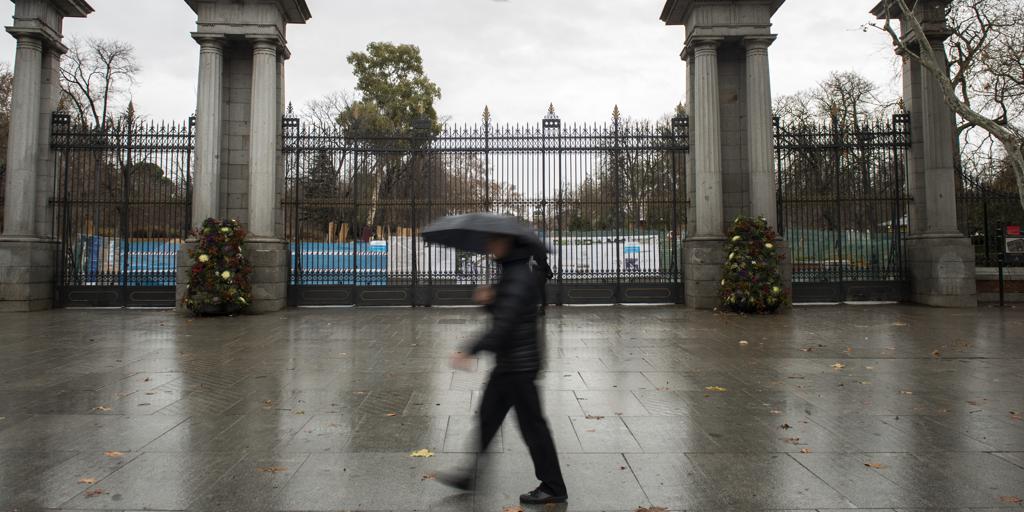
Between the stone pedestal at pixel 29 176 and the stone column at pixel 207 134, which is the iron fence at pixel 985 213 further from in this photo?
the stone pedestal at pixel 29 176

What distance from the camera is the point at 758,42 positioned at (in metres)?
14.8

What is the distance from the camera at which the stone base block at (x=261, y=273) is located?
1400 centimetres

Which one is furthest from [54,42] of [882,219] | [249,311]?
[882,219]

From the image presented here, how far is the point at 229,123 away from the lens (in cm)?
1519

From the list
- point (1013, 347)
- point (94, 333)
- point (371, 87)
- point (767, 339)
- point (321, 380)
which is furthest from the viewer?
point (371, 87)

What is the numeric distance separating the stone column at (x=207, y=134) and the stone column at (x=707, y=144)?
38.4 ft

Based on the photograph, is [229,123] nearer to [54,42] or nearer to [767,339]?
[54,42]

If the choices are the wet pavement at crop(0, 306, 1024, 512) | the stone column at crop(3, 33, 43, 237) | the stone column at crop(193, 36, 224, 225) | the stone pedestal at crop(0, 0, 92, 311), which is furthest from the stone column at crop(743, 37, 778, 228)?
the stone column at crop(3, 33, 43, 237)

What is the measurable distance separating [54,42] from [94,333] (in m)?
9.40

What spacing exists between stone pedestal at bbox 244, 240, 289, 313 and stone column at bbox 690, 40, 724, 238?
10.4 metres

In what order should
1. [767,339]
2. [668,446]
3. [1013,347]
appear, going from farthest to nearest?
1. [767,339]
2. [1013,347]
3. [668,446]

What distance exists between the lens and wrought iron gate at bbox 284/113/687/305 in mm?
15758

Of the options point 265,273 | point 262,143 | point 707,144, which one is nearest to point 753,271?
point 707,144

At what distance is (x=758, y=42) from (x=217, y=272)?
45.4 feet
